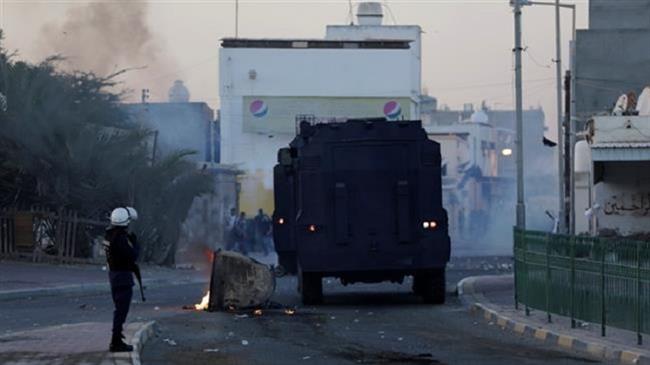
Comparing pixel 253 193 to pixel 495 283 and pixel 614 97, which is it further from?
pixel 495 283

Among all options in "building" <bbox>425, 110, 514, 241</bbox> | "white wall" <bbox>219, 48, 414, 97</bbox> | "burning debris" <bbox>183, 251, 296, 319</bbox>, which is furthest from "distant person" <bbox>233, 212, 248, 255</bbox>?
"white wall" <bbox>219, 48, 414, 97</bbox>

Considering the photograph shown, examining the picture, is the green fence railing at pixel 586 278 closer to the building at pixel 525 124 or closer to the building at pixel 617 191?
the building at pixel 617 191

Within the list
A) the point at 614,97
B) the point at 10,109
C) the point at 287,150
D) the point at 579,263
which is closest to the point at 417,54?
the point at 614,97

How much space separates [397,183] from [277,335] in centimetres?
593

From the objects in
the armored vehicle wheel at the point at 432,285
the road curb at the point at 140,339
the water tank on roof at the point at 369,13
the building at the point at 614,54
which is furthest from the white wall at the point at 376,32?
the road curb at the point at 140,339

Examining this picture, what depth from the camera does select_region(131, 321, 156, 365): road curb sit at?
48.8ft

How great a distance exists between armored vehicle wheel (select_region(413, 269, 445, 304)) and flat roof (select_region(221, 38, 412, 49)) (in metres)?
57.6

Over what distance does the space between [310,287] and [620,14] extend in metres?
33.6

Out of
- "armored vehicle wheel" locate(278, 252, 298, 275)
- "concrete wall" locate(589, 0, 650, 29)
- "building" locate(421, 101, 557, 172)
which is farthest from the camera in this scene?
"building" locate(421, 101, 557, 172)

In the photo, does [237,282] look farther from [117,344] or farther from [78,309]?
[117,344]

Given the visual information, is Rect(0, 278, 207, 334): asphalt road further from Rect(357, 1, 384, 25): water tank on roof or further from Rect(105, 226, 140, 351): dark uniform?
Rect(357, 1, 384, 25): water tank on roof

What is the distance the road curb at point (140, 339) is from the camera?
14887 millimetres

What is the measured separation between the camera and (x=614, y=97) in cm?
5472

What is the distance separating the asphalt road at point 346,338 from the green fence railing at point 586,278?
3.14 ft
